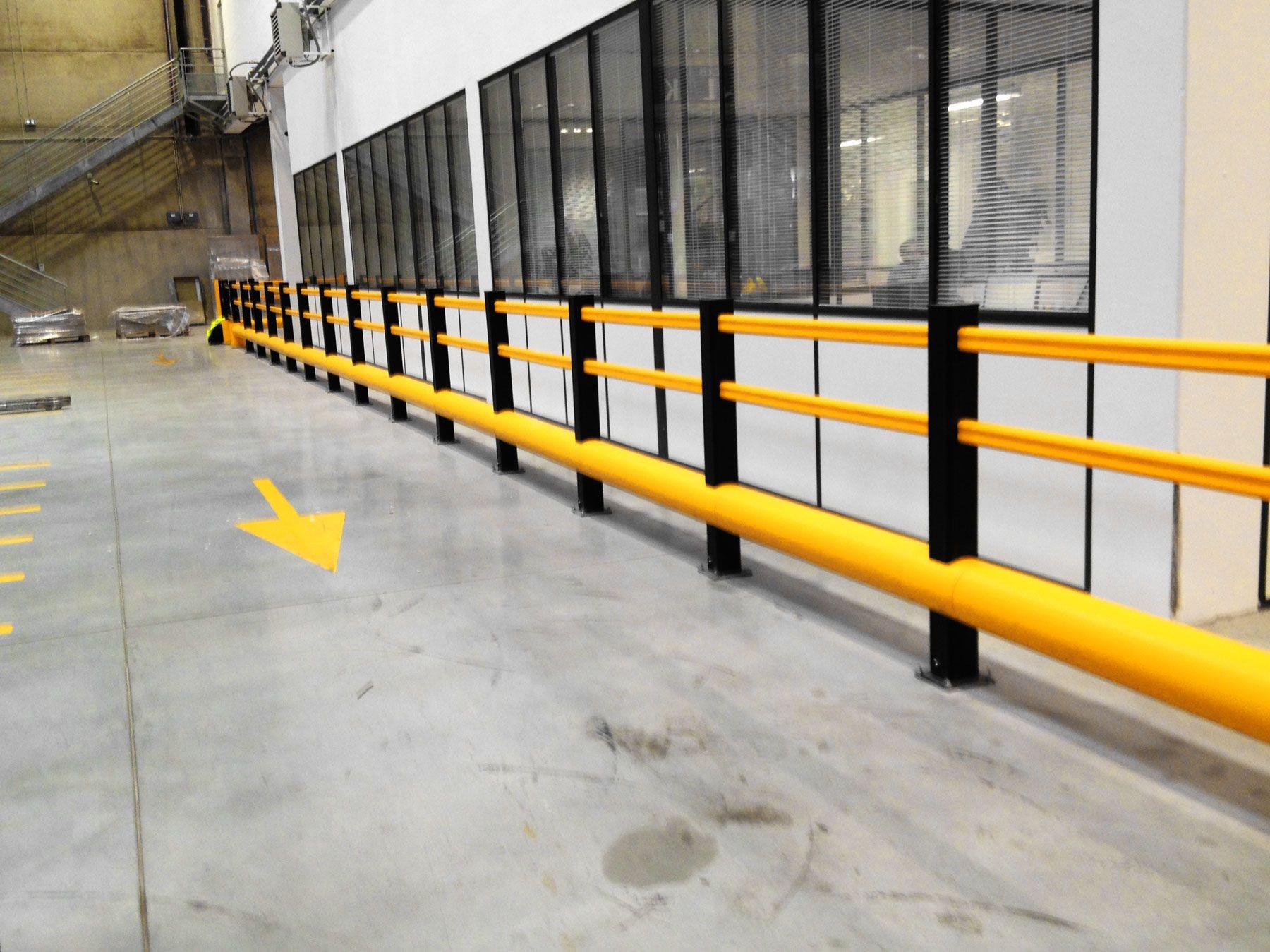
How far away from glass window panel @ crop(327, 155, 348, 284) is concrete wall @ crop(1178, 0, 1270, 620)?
16658 mm

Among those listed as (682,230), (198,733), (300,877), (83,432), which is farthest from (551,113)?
(300,877)

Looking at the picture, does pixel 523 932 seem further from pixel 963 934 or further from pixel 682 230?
pixel 682 230

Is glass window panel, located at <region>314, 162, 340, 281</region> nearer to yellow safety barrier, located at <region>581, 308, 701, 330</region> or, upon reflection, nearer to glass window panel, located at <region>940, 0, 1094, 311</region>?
yellow safety barrier, located at <region>581, 308, 701, 330</region>

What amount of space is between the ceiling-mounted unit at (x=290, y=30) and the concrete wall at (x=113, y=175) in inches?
717

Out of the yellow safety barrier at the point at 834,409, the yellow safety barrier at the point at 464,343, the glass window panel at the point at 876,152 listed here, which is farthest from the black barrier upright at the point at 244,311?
the yellow safety barrier at the point at 834,409

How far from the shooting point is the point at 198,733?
12.7ft

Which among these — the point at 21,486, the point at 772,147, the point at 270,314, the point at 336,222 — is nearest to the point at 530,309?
the point at 772,147

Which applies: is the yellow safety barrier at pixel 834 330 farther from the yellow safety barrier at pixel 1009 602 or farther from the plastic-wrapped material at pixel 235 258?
the plastic-wrapped material at pixel 235 258

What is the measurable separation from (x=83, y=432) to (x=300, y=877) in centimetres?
1021

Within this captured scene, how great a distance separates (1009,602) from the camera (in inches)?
135

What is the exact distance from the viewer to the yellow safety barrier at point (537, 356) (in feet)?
22.9

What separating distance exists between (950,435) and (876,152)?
256 cm

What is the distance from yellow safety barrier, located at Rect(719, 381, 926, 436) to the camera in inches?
156

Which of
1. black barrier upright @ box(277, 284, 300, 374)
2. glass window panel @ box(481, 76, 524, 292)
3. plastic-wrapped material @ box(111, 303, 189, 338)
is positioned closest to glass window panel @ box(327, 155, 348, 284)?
black barrier upright @ box(277, 284, 300, 374)
